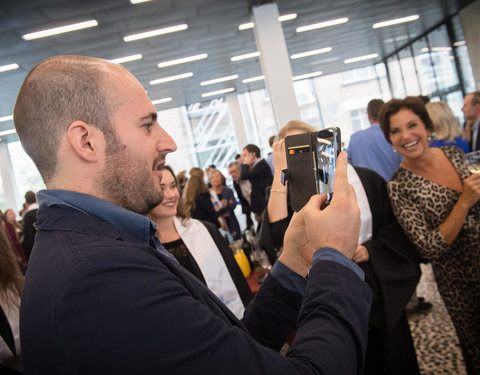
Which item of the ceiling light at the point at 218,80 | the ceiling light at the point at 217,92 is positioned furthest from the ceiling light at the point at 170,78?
the ceiling light at the point at 217,92

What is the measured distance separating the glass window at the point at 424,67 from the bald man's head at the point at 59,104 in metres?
12.0

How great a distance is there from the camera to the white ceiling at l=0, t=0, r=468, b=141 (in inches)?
222

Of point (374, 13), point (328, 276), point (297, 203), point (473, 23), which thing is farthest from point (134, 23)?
point (473, 23)

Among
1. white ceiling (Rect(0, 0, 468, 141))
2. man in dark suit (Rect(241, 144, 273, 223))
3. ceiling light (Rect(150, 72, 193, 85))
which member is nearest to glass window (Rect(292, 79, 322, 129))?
white ceiling (Rect(0, 0, 468, 141))

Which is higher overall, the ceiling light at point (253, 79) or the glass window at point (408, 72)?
the ceiling light at point (253, 79)

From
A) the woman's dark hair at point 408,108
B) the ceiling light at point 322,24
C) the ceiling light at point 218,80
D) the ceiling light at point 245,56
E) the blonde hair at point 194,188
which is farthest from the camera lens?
the ceiling light at point 218,80

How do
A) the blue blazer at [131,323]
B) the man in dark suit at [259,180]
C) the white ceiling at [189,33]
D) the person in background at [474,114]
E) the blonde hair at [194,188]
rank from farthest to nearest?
the white ceiling at [189,33]
the man in dark suit at [259,180]
the blonde hair at [194,188]
the person in background at [474,114]
the blue blazer at [131,323]

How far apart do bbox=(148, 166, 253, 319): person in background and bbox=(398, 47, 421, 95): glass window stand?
1196 centimetres

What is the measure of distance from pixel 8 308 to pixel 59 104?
121cm

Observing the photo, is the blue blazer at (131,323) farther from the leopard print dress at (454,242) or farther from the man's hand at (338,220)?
the leopard print dress at (454,242)

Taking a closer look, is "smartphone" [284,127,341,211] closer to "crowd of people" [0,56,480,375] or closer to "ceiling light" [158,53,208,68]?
"crowd of people" [0,56,480,375]

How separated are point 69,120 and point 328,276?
60 cm

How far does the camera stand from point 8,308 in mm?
1569

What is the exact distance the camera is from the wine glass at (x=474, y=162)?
5.64ft
